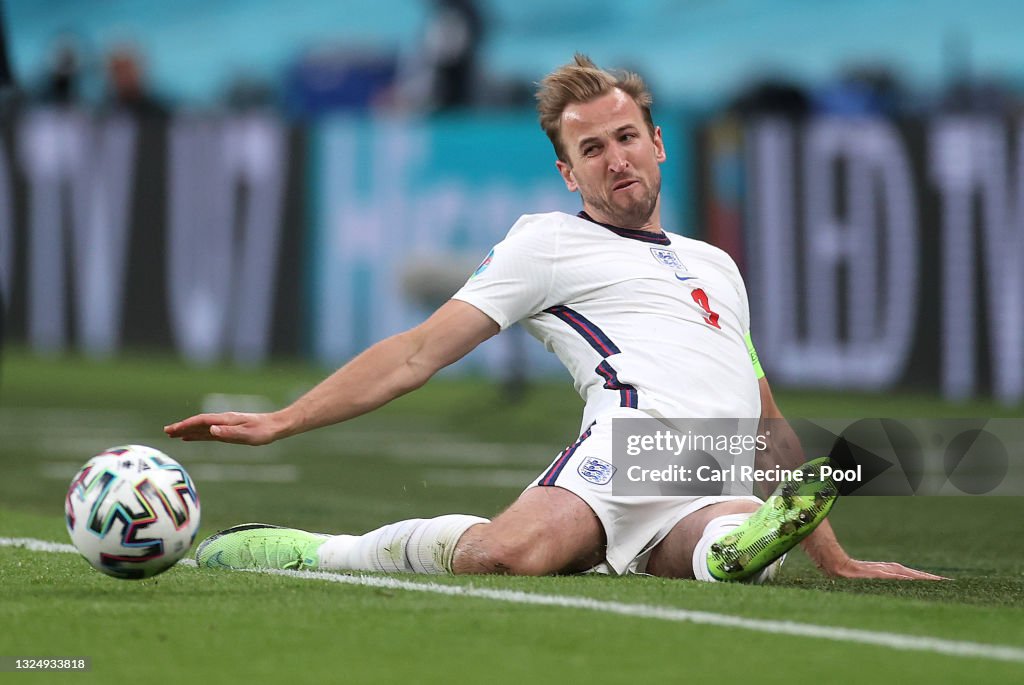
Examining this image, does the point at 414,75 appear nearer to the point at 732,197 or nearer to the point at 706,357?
the point at 732,197

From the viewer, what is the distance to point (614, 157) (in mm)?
6121

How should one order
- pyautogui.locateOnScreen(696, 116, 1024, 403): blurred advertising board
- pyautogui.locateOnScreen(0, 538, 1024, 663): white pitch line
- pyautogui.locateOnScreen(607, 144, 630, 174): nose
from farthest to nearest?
pyautogui.locateOnScreen(696, 116, 1024, 403): blurred advertising board, pyautogui.locateOnScreen(607, 144, 630, 174): nose, pyautogui.locateOnScreen(0, 538, 1024, 663): white pitch line

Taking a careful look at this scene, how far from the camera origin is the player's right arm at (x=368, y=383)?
5.32 m

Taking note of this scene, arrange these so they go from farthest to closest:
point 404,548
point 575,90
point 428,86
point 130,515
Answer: point 428,86 → point 575,90 → point 404,548 → point 130,515

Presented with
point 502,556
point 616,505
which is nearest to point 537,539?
point 502,556

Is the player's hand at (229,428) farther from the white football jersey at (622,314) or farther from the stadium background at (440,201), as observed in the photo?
the stadium background at (440,201)

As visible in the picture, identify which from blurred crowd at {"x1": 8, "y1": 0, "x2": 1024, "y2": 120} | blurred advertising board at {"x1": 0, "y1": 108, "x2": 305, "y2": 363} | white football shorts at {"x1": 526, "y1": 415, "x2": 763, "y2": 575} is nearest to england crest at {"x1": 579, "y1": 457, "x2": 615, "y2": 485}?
white football shorts at {"x1": 526, "y1": 415, "x2": 763, "y2": 575}

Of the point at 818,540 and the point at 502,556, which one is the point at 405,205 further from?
the point at 502,556

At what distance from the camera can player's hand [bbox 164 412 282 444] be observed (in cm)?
528

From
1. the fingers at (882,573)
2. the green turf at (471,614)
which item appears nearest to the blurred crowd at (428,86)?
the green turf at (471,614)

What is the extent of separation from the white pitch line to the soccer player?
0.35m

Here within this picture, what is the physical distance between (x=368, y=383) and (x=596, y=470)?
0.78 meters

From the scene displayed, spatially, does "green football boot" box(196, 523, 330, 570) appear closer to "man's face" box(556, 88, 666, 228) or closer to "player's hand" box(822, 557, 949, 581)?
"man's face" box(556, 88, 666, 228)

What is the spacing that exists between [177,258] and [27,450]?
19.3 ft
